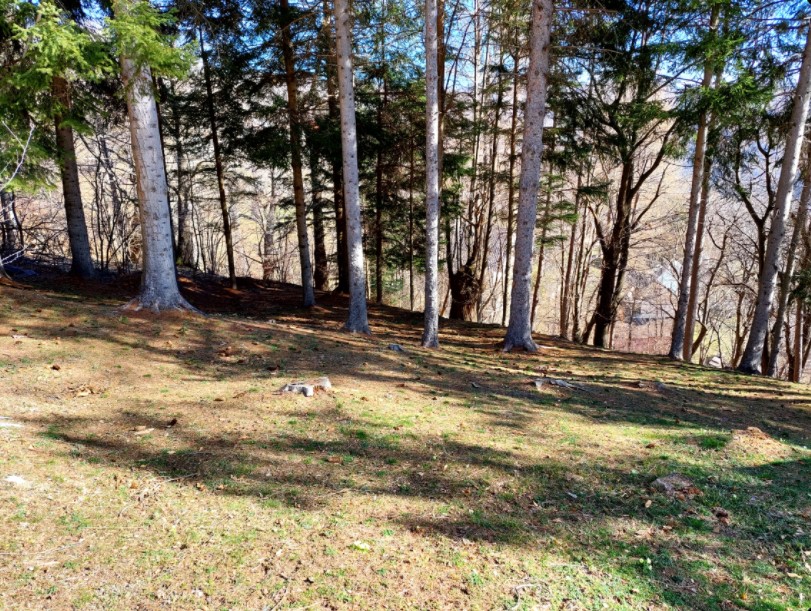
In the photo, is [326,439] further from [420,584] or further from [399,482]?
[420,584]

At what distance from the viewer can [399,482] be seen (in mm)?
3709

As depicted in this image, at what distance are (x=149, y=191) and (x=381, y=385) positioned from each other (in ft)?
14.4

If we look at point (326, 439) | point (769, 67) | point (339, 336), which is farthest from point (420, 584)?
point (769, 67)

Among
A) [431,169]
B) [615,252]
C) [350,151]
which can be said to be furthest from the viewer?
[615,252]

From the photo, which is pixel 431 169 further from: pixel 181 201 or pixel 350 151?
pixel 181 201

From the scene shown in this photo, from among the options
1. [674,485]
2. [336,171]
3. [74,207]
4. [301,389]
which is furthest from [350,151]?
[74,207]

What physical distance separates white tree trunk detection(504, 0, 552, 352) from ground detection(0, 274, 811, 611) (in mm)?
2966

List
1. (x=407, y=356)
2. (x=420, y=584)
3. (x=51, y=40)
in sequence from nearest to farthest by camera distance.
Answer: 1. (x=420, y=584)
2. (x=51, y=40)
3. (x=407, y=356)

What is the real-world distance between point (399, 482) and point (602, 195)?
1188cm

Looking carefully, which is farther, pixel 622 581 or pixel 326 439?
pixel 326 439

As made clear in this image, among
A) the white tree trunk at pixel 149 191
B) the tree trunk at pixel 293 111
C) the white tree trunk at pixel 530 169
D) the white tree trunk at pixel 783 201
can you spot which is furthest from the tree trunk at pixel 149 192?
the white tree trunk at pixel 783 201

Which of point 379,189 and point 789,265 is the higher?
point 379,189

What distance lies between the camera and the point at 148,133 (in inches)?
259

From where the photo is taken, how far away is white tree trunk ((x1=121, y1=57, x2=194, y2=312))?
6.36 meters
